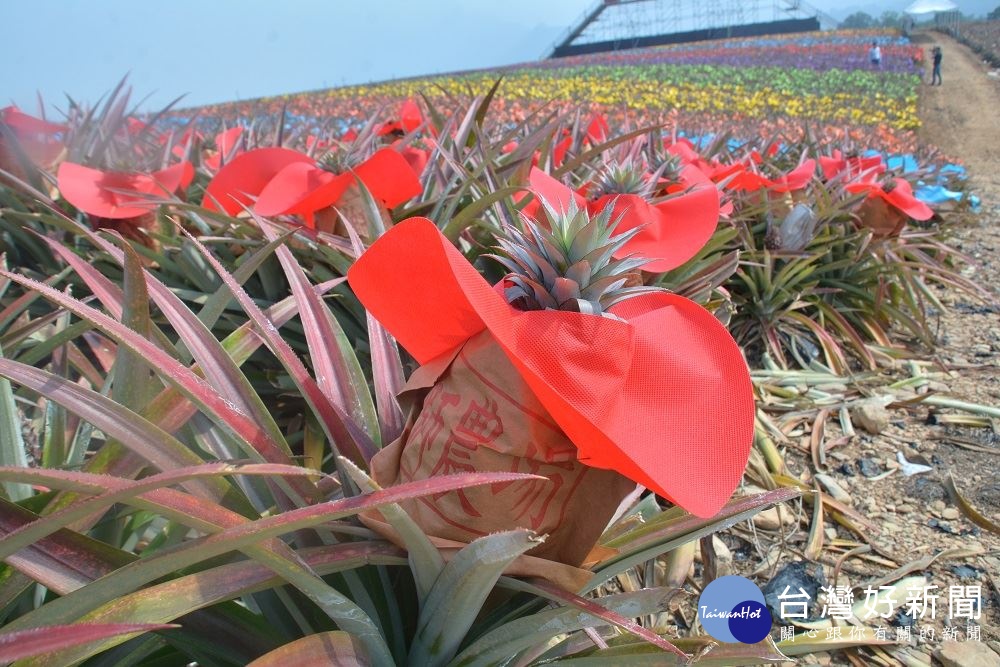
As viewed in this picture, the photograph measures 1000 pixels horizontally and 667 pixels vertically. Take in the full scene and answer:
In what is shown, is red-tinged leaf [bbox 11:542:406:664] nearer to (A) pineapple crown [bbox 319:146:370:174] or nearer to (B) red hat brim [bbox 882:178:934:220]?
(A) pineapple crown [bbox 319:146:370:174]

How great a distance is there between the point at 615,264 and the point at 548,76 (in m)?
11.7

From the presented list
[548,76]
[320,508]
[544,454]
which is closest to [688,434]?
[544,454]

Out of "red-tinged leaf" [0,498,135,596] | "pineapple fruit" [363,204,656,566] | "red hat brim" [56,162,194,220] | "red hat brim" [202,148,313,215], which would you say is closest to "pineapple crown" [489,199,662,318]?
"pineapple fruit" [363,204,656,566]

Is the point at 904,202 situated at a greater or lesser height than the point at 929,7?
lesser

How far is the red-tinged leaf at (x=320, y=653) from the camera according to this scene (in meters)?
0.43

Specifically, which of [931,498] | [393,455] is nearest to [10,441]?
[393,455]

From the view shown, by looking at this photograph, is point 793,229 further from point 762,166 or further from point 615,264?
point 615,264

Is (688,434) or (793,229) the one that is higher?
(688,434)

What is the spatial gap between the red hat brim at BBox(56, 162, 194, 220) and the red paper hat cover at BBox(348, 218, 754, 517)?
957 mm

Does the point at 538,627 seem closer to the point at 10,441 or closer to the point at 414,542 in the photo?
the point at 414,542

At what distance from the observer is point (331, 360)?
693mm

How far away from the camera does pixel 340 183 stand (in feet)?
3.51

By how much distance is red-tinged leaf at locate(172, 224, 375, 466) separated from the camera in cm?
60

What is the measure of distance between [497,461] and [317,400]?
22 cm
